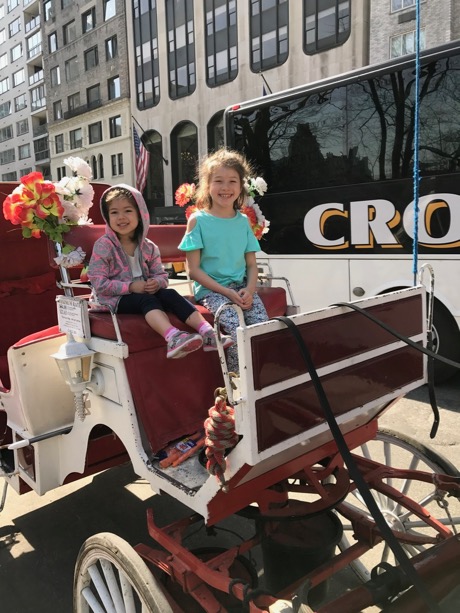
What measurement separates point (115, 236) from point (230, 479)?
4.83ft

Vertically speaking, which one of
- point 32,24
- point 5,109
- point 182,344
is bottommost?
point 182,344

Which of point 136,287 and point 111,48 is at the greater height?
point 111,48

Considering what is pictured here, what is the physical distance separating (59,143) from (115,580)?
132ft

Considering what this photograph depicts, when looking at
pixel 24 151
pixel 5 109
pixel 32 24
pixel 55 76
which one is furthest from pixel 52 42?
pixel 5 109

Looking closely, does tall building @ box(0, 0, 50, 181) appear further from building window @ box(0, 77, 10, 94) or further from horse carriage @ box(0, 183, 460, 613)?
horse carriage @ box(0, 183, 460, 613)

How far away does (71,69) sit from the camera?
35.5m

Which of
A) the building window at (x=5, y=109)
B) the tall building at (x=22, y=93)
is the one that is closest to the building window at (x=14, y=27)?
the tall building at (x=22, y=93)

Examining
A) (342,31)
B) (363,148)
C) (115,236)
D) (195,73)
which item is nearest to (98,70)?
(195,73)

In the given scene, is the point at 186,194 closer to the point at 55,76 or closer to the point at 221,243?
the point at 221,243

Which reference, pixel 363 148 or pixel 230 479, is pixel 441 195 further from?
pixel 230 479

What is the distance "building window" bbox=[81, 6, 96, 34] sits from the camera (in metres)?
33.1

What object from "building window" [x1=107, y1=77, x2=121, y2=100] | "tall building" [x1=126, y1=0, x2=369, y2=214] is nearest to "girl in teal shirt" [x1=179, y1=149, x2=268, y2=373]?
"tall building" [x1=126, y1=0, x2=369, y2=214]

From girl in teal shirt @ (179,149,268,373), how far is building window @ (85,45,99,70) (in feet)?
114

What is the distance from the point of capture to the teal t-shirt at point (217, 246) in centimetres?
272
